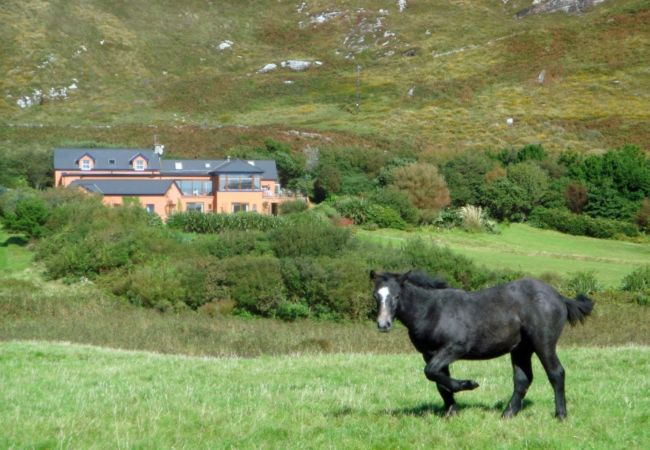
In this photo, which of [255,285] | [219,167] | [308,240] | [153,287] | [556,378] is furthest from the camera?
[219,167]

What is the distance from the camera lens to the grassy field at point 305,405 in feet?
26.1

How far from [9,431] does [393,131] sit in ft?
243

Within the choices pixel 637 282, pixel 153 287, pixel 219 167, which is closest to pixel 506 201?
pixel 219 167

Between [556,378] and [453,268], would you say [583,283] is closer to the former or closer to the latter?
[453,268]

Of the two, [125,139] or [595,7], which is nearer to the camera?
[125,139]

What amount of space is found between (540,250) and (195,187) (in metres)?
26.0

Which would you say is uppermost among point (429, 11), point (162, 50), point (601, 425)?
point (429, 11)

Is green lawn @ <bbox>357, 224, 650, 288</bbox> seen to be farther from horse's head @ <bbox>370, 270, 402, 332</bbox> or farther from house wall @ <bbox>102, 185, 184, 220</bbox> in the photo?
horse's head @ <bbox>370, 270, 402, 332</bbox>

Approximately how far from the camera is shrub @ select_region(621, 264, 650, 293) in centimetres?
3312

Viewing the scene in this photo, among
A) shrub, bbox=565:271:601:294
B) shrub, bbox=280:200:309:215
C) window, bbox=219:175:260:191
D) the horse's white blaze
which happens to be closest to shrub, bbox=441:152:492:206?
shrub, bbox=280:200:309:215

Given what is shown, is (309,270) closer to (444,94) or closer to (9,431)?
(9,431)

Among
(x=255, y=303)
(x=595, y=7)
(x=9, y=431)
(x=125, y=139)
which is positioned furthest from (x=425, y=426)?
(x=595, y=7)

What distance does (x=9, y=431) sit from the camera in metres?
8.23

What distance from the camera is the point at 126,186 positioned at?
55844mm
